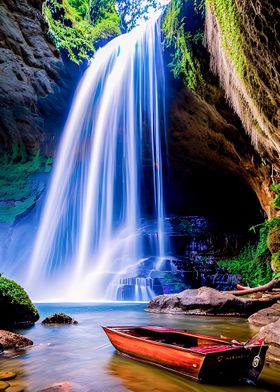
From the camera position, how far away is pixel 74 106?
18.7 metres

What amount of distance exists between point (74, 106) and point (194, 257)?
36.7 ft

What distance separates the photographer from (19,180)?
62.0ft

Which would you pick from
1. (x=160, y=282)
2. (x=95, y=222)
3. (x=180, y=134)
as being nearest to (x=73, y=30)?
(x=180, y=134)

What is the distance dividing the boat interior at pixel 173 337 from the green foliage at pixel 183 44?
1034cm

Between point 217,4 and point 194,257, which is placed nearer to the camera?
point 217,4

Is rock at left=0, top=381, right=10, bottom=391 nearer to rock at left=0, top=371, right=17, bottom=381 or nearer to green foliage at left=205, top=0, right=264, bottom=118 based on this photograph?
rock at left=0, top=371, right=17, bottom=381

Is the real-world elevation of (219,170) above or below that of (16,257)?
above

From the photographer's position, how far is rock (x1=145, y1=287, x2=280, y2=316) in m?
9.45

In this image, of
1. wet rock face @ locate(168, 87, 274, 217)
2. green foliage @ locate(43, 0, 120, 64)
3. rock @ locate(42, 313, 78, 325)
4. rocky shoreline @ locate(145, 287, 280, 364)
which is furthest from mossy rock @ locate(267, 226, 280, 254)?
green foliage @ locate(43, 0, 120, 64)

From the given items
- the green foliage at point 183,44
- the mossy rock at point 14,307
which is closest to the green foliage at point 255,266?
the green foliage at point 183,44

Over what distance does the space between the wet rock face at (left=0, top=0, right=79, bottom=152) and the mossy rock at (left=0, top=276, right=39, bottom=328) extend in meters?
11.3

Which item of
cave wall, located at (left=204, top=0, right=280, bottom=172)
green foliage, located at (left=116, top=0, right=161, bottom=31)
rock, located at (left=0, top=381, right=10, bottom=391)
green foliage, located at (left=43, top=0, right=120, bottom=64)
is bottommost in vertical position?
rock, located at (left=0, top=381, right=10, bottom=391)

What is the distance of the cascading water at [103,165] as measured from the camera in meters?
18.2

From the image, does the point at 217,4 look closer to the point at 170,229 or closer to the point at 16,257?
the point at 170,229
